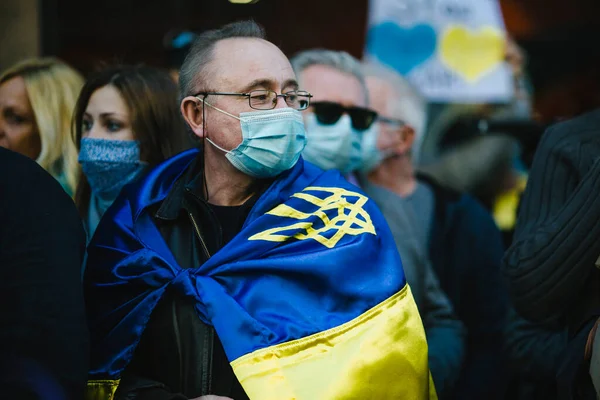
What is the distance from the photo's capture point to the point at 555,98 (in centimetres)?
670

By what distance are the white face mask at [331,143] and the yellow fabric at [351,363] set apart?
1399 mm

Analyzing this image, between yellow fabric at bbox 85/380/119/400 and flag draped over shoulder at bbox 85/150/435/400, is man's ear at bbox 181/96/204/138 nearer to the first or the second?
flag draped over shoulder at bbox 85/150/435/400

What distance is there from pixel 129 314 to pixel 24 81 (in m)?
1.94

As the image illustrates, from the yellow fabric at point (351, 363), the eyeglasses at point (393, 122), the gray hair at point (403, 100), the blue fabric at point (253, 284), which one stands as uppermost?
the gray hair at point (403, 100)

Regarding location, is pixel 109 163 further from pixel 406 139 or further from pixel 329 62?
pixel 406 139

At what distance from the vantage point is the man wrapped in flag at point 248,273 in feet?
9.93

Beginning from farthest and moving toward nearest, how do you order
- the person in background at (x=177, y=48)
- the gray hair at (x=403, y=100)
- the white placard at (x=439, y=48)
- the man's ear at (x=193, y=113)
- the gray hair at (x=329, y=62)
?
the white placard at (x=439, y=48) → the person in background at (x=177, y=48) → the gray hair at (x=403, y=100) → the gray hair at (x=329, y=62) → the man's ear at (x=193, y=113)

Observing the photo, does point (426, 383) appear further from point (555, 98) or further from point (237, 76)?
point (555, 98)

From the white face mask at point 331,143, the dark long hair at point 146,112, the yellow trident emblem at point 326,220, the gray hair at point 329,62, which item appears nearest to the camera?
the yellow trident emblem at point 326,220

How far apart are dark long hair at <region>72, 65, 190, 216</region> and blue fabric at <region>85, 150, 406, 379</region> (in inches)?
35.7

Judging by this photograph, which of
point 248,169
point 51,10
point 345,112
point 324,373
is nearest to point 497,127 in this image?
point 345,112

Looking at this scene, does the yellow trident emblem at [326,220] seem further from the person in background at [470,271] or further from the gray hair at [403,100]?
the gray hair at [403,100]

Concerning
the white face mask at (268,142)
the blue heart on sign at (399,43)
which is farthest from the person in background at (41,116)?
the blue heart on sign at (399,43)

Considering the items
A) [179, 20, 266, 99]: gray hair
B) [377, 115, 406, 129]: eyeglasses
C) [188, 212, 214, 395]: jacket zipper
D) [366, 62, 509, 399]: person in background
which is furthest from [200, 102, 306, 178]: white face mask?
[377, 115, 406, 129]: eyeglasses
